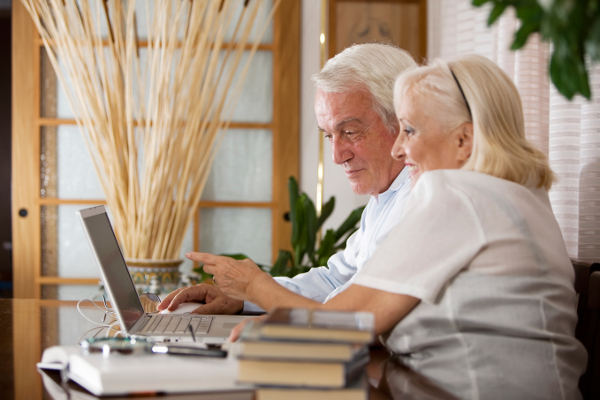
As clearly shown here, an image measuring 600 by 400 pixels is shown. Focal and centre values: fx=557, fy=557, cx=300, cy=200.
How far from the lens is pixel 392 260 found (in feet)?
2.71

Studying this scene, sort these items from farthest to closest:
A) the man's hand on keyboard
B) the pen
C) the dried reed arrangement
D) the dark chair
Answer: the dried reed arrangement < the man's hand on keyboard < the dark chair < the pen

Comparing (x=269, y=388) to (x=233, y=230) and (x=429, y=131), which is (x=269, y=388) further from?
(x=233, y=230)

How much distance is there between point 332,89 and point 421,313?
0.75 meters

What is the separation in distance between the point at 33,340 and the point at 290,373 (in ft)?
2.38

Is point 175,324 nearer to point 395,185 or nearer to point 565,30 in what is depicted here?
point 395,185

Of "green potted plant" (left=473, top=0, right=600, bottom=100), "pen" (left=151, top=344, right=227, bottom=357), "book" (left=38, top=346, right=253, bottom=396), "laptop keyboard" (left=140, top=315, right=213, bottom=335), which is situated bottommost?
"laptop keyboard" (left=140, top=315, right=213, bottom=335)

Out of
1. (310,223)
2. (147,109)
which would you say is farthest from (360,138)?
(147,109)

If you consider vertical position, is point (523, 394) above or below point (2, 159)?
below

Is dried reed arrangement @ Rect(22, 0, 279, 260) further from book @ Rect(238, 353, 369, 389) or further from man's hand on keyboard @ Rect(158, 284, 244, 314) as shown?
book @ Rect(238, 353, 369, 389)

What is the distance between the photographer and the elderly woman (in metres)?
0.82

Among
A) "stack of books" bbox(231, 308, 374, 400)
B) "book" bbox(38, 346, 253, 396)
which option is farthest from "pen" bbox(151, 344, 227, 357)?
"stack of books" bbox(231, 308, 374, 400)

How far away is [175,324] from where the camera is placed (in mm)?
1109

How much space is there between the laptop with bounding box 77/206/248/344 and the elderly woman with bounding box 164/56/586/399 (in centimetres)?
27

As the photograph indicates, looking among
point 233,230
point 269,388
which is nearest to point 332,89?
point 269,388
